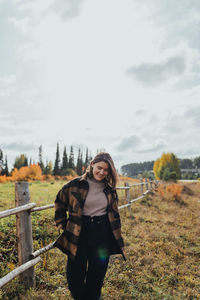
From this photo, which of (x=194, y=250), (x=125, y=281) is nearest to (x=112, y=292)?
(x=125, y=281)

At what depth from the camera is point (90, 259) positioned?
93.7 inches

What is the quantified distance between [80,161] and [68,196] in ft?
209

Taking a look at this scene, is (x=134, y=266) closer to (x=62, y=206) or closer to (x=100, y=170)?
(x=62, y=206)

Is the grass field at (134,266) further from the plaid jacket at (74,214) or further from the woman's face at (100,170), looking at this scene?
the woman's face at (100,170)

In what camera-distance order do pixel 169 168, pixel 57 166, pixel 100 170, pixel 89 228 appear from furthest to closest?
pixel 57 166, pixel 169 168, pixel 100 170, pixel 89 228

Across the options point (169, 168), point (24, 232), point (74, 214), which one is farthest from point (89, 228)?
point (169, 168)

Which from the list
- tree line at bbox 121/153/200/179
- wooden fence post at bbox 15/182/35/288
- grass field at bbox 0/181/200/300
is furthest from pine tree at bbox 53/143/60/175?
wooden fence post at bbox 15/182/35/288

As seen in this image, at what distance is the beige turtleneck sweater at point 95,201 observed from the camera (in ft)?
8.02

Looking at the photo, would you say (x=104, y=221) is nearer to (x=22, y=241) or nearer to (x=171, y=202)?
(x=22, y=241)

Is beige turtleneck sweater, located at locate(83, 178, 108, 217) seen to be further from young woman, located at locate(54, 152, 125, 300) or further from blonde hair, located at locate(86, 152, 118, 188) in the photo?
blonde hair, located at locate(86, 152, 118, 188)

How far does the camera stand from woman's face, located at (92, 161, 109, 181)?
2535 mm

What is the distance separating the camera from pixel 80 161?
65.9 metres

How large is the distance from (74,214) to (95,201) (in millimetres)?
295

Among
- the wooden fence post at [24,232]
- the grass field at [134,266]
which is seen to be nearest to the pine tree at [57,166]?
the grass field at [134,266]
